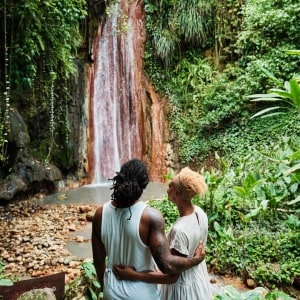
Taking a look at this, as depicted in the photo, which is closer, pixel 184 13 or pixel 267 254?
pixel 267 254

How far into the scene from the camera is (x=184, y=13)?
10.4 meters

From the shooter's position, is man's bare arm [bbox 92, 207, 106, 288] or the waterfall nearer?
man's bare arm [bbox 92, 207, 106, 288]

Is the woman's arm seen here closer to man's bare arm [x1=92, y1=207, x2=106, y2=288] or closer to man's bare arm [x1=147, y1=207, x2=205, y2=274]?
man's bare arm [x1=147, y1=207, x2=205, y2=274]

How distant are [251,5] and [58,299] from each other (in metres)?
9.29

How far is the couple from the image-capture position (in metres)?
1.77

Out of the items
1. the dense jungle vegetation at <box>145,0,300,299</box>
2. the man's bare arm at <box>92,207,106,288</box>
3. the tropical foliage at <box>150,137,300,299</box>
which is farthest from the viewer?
the dense jungle vegetation at <box>145,0,300,299</box>

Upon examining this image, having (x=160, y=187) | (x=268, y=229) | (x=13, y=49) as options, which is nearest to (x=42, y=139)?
(x=13, y=49)

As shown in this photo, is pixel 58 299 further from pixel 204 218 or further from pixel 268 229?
pixel 268 229

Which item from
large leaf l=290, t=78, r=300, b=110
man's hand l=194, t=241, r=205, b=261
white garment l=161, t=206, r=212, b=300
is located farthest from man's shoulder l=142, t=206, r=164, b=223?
large leaf l=290, t=78, r=300, b=110

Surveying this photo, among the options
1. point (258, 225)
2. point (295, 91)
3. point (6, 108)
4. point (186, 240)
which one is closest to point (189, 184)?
point (186, 240)

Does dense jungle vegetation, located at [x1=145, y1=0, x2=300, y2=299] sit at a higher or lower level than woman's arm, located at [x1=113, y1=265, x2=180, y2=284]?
higher

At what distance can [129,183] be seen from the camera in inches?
69.8

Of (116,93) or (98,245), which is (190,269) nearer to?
(98,245)

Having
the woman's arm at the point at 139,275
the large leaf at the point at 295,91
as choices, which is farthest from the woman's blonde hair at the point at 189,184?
the large leaf at the point at 295,91
